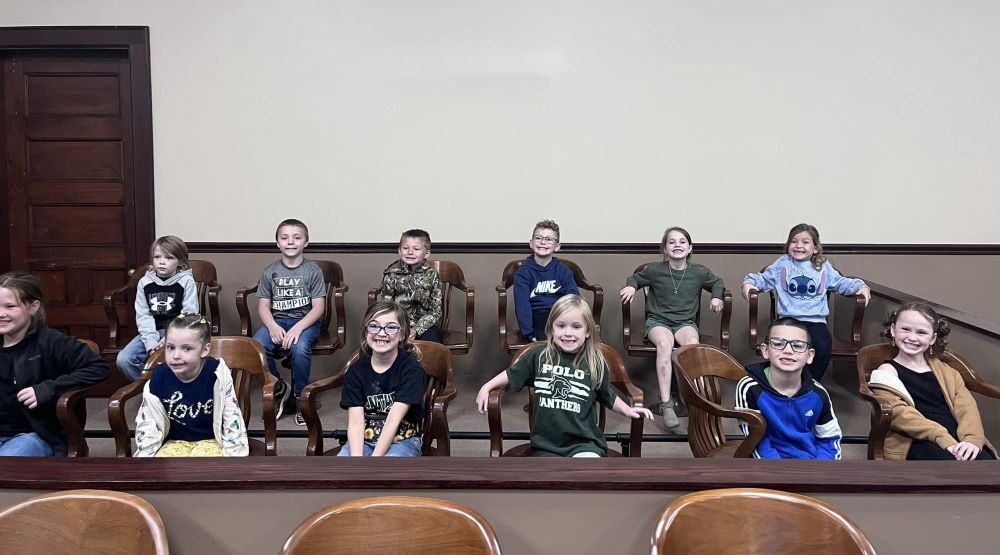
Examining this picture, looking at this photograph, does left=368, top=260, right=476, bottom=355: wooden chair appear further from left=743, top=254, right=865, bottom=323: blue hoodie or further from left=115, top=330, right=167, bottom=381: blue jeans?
left=743, top=254, right=865, bottom=323: blue hoodie

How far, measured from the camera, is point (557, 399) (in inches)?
96.7

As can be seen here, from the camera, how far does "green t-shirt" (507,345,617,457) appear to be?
242 centimetres

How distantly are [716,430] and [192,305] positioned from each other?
2630mm

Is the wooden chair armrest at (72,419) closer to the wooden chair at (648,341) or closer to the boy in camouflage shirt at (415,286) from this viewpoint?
the boy in camouflage shirt at (415,286)

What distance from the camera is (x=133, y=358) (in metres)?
3.54

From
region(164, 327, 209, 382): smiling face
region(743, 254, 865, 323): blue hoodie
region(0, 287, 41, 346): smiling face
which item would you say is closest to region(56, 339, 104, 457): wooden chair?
region(0, 287, 41, 346): smiling face

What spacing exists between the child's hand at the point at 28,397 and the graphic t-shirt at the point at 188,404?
0.42 meters

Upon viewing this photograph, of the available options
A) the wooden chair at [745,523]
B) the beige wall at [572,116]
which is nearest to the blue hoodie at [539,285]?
the beige wall at [572,116]

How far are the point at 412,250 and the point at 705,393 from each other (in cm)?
174

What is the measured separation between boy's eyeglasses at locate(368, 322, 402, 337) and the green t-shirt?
18.0 inches

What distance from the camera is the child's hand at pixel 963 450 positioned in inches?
95.7

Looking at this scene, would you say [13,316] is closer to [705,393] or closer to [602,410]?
[602,410]

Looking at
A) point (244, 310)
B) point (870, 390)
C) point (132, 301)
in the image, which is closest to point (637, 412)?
point (870, 390)

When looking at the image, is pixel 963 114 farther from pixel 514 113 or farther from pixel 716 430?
pixel 716 430
